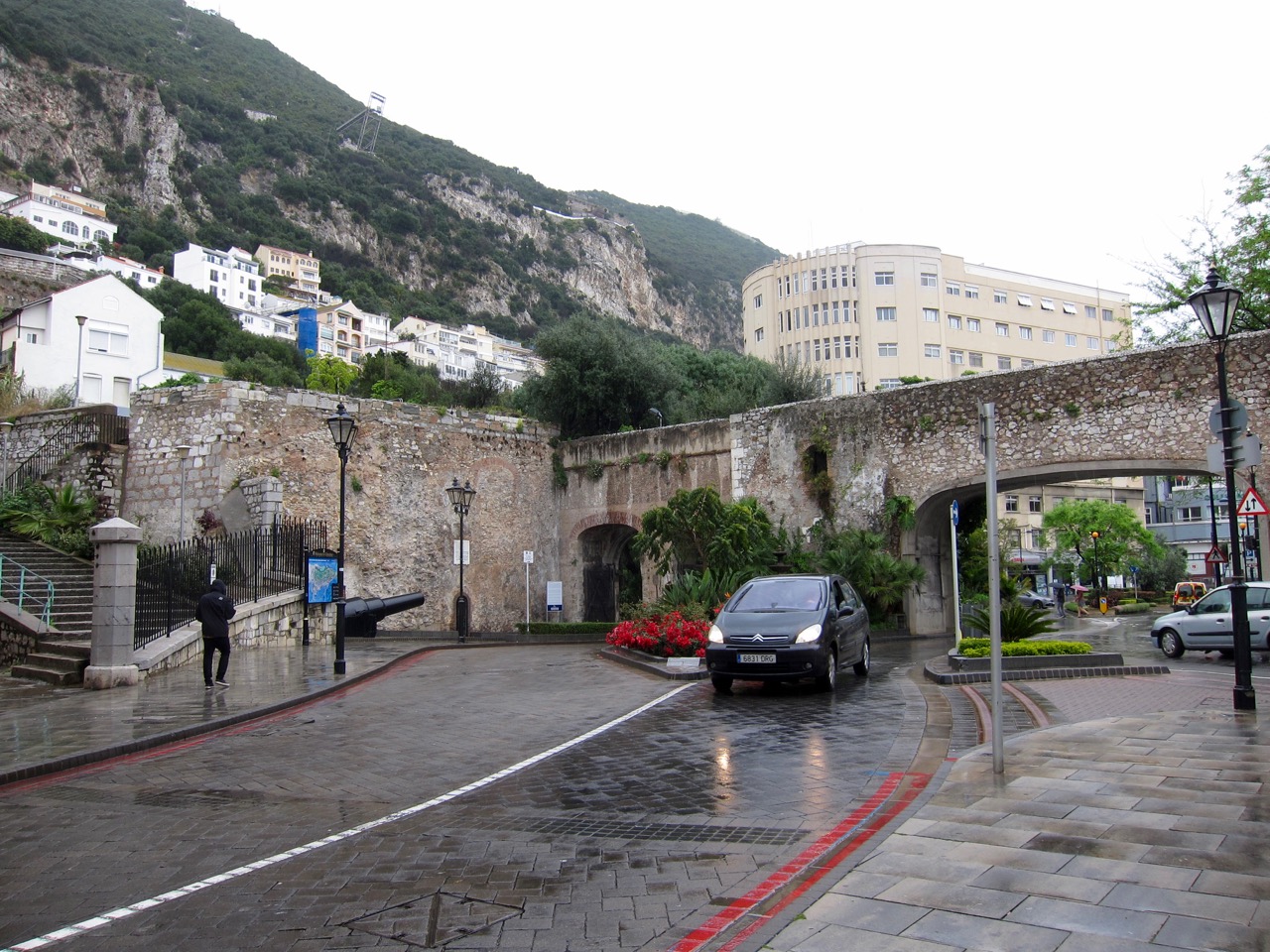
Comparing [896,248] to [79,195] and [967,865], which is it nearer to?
[967,865]

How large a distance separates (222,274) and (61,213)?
585 inches

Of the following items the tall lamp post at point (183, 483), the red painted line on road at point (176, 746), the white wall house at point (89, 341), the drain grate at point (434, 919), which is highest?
the white wall house at point (89, 341)

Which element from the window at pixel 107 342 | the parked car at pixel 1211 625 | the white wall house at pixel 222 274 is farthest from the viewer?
the white wall house at pixel 222 274

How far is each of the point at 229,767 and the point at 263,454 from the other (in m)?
14.7

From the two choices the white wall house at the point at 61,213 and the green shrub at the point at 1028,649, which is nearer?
the green shrub at the point at 1028,649

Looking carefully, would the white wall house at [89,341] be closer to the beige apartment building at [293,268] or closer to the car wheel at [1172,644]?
the car wheel at [1172,644]

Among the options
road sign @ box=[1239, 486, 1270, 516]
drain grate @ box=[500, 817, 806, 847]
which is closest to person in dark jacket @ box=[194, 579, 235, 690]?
drain grate @ box=[500, 817, 806, 847]

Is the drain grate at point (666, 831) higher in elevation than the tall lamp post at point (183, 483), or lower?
Answer: lower

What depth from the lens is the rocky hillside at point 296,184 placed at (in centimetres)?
9656

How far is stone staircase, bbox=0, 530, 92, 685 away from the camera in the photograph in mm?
12641

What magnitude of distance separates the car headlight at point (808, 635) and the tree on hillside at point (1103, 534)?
121ft

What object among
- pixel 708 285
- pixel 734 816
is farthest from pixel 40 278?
pixel 708 285

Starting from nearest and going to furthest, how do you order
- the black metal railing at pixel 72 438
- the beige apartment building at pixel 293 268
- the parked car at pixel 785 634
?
1. the parked car at pixel 785 634
2. the black metal railing at pixel 72 438
3. the beige apartment building at pixel 293 268

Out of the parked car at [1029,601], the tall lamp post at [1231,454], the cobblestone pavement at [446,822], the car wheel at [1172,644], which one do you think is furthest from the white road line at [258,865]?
the car wheel at [1172,644]
